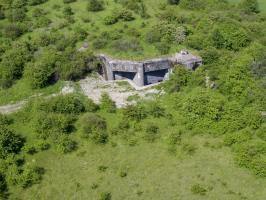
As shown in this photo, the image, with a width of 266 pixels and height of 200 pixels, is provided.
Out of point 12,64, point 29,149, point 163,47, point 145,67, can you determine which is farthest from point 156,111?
point 12,64

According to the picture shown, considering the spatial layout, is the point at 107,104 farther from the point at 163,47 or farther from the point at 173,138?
the point at 163,47

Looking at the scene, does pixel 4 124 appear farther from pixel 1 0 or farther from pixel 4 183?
pixel 1 0

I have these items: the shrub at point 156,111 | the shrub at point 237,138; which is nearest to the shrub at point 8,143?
the shrub at point 156,111

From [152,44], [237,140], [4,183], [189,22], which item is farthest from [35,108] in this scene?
[189,22]

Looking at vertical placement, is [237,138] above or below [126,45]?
below

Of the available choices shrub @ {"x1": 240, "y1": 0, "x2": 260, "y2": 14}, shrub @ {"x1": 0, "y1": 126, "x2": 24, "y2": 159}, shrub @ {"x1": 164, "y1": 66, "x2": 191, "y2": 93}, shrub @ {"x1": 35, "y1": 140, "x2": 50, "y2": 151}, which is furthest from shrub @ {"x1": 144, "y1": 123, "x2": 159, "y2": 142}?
shrub @ {"x1": 240, "y1": 0, "x2": 260, "y2": 14}

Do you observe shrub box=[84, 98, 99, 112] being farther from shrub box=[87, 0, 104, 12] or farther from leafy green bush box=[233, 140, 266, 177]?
shrub box=[87, 0, 104, 12]
